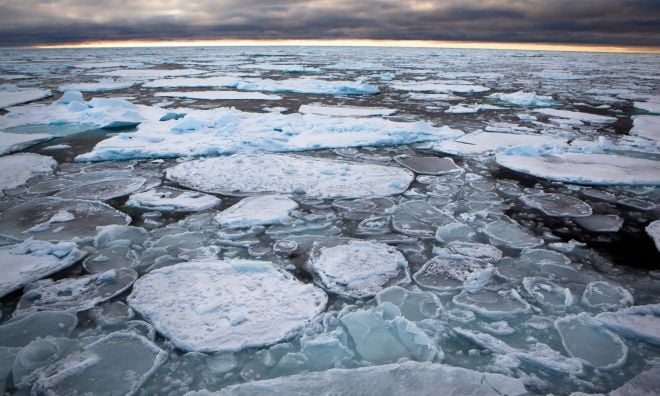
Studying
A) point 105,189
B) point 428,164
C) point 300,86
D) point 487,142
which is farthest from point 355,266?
point 300,86

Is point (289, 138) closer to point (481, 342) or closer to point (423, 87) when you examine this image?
point (481, 342)

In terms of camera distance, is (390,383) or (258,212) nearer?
(390,383)

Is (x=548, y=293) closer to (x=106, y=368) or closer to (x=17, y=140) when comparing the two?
(x=106, y=368)

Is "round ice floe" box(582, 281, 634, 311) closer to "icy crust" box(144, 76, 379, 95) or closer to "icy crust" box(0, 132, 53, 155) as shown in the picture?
"icy crust" box(0, 132, 53, 155)

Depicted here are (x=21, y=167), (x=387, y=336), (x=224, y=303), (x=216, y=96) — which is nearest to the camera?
(x=387, y=336)

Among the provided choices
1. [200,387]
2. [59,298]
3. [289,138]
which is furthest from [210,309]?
[289,138]
